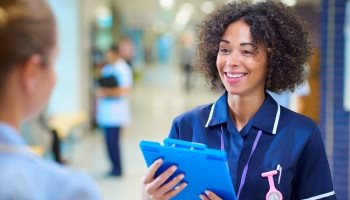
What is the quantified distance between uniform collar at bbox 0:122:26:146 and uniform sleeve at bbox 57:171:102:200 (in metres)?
0.12

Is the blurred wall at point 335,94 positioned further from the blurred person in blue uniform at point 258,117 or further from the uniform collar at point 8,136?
the uniform collar at point 8,136

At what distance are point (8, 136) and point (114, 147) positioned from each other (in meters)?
5.45

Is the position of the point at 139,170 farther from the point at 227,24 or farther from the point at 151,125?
the point at 227,24

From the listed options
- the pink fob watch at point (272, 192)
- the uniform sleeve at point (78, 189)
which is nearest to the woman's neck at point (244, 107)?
the pink fob watch at point (272, 192)

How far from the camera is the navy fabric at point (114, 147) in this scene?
6184 mm

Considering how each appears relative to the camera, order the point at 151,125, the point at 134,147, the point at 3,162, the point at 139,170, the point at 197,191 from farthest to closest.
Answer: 1. the point at 151,125
2. the point at 134,147
3. the point at 139,170
4. the point at 197,191
5. the point at 3,162

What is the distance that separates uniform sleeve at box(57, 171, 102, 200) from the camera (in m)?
0.80

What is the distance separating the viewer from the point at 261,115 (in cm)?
164

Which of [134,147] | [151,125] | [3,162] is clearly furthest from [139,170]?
[3,162]

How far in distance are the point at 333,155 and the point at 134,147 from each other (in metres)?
4.29

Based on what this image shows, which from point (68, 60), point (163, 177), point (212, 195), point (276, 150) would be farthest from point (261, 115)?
point (68, 60)

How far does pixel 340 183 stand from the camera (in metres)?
4.60

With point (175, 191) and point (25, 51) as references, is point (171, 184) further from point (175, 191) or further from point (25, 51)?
point (25, 51)

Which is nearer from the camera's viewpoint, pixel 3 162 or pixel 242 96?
pixel 3 162
